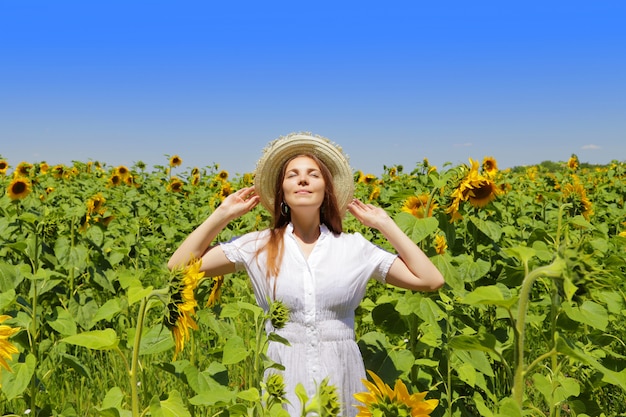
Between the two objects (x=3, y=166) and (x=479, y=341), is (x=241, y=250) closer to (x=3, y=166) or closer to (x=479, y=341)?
(x=479, y=341)

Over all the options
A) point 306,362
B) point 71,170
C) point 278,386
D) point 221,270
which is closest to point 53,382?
point 221,270

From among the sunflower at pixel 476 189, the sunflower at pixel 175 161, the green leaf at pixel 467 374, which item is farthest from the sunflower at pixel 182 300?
the sunflower at pixel 175 161

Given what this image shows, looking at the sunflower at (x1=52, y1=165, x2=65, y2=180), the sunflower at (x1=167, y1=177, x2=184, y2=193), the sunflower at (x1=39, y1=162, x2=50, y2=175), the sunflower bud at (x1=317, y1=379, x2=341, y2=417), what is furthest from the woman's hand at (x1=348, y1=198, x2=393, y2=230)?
the sunflower at (x1=39, y1=162, x2=50, y2=175)

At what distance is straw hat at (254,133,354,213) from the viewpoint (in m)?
2.67

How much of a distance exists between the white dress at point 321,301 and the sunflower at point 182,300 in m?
0.68

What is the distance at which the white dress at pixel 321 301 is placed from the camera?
7.53ft

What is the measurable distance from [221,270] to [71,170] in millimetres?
10243

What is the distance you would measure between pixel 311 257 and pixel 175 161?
339 inches

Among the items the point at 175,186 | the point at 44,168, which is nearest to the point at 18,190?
the point at 175,186

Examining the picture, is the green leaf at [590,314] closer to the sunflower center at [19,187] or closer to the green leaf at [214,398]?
the green leaf at [214,398]

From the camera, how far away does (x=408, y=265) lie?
8.04 ft

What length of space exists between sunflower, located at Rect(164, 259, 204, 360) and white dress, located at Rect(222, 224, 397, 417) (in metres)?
0.68

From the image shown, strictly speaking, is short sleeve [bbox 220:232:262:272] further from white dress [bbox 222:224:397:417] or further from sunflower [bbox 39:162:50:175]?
sunflower [bbox 39:162:50:175]

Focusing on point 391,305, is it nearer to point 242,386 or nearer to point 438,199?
point 438,199
